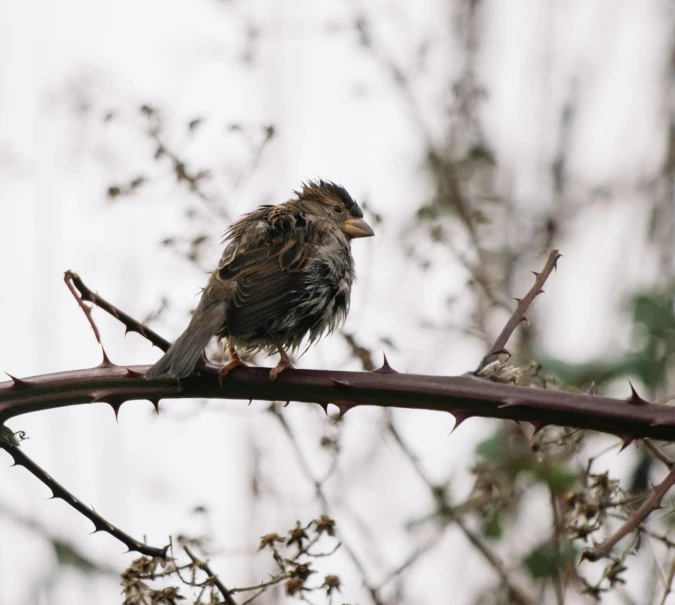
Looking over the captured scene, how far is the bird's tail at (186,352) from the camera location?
101 inches

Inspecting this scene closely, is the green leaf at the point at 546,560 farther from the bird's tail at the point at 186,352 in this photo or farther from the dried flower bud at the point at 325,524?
the bird's tail at the point at 186,352

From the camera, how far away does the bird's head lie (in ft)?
15.9

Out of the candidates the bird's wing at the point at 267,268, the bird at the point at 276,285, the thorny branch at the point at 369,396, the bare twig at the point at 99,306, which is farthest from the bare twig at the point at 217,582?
the bird's wing at the point at 267,268

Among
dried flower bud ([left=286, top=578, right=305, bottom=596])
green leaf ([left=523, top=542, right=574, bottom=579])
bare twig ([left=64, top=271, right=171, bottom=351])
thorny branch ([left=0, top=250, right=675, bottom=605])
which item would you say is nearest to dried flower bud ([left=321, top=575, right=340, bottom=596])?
dried flower bud ([left=286, top=578, right=305, bottom=596])

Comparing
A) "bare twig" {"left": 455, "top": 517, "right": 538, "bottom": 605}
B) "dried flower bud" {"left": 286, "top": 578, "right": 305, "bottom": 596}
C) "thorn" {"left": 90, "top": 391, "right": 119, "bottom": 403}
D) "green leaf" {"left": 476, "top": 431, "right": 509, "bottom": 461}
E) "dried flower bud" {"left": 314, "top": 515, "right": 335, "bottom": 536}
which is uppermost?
"green leaf" {"left": 476, "top": 431, "right": 509, "bottom": 461}

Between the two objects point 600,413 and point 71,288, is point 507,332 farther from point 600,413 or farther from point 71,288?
point 71,288

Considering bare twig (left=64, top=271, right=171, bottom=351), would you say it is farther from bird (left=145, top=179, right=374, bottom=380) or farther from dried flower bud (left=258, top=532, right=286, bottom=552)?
bird (left=145, top=179, right=374, bottom=380)

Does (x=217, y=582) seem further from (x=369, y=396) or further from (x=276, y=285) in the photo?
(x=276, y=285)

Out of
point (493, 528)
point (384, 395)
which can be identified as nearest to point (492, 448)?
point (493, 528)

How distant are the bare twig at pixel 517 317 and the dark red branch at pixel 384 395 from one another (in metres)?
0.13

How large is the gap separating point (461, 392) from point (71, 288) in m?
0.98

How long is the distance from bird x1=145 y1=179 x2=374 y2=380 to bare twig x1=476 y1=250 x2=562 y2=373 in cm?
107

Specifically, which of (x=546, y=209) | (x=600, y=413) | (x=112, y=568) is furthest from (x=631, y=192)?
(x=600, y=413)

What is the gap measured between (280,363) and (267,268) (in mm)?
760
